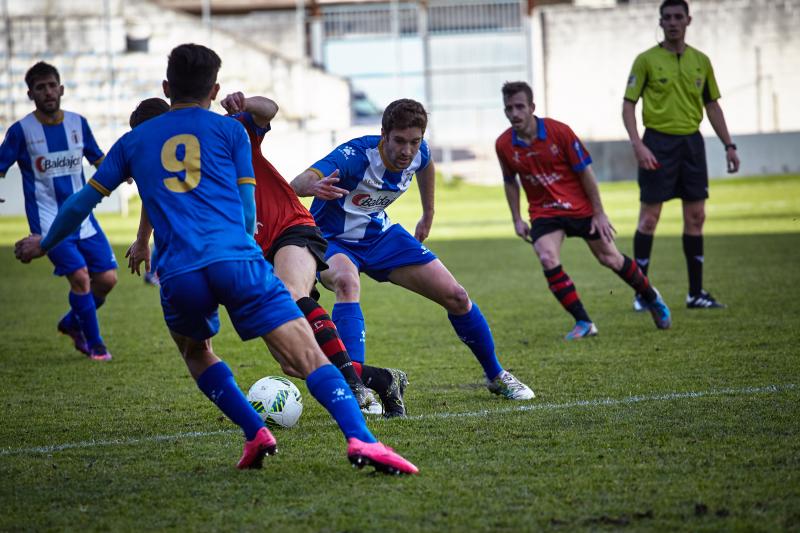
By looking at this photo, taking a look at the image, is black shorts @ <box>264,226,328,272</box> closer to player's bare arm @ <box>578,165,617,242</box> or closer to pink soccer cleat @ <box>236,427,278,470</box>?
pink soccer cleat @ <box>236,427,278,470</box>

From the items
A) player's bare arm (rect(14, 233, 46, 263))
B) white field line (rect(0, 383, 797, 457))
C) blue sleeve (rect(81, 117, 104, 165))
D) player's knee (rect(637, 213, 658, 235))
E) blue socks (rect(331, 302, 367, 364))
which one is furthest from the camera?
player's knee (rect(637, 213, 658, 235))

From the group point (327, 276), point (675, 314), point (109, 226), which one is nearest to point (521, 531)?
point (327, 276)

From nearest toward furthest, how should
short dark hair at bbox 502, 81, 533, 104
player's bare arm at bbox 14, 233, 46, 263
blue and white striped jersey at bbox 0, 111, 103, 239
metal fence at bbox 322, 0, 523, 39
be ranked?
player's bare arm at bbox 14, 233, 46, 263 < short dark hair at bbox 502, 81, 533, 104 < blue and white striped jersey at bbox 0, 111, 103, 239 < metal fence at bbox 322, 0, 523, 39

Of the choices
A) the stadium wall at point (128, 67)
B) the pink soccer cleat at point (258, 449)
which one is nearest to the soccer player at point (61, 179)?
the pink soccer cleat at point (258, 449)

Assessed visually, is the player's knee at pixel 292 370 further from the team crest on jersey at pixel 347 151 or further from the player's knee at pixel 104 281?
the player's knee at pixel 104 281

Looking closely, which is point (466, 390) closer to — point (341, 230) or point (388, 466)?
point (341, 230)

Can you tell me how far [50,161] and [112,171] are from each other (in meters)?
4.33

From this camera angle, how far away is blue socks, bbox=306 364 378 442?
4.07 metres

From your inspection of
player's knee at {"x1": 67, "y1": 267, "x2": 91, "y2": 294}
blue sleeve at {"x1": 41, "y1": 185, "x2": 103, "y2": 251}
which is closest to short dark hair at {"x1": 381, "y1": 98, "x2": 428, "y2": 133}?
blue sleeve at {"x1": 41, "y1": 185, "x2": 103, "y2": 251}

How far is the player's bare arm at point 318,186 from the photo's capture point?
17.2ft

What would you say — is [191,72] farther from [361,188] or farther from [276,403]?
[361,188]

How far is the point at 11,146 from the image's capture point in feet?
26.2

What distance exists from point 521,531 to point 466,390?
271cm

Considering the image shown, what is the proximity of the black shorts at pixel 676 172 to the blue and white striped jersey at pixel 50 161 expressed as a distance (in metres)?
4.28
